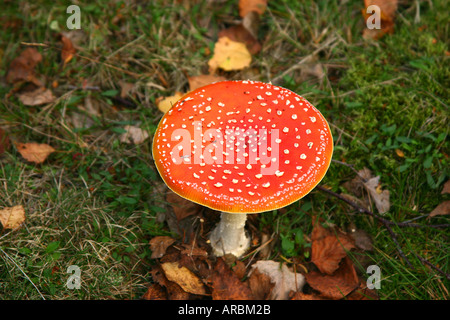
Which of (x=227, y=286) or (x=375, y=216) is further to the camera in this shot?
(x=375, y=216)

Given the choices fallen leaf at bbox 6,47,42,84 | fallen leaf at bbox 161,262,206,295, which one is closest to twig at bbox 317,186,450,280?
fallen leaf at bbox 161,262,206,295

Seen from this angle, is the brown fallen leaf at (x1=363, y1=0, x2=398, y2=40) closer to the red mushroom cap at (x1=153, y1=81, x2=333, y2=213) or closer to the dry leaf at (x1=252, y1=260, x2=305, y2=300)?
the red mushroom cap at (x1=153, y1=81, x2=333, y2=213)

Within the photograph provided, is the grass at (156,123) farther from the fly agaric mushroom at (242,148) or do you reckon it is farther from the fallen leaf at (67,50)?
the fly agaric mushroom at (242,148)

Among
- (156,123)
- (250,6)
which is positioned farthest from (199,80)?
(250,6)

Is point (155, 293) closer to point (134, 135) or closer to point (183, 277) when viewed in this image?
point (183, 277)

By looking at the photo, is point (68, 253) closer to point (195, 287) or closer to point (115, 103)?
point (195, 287)

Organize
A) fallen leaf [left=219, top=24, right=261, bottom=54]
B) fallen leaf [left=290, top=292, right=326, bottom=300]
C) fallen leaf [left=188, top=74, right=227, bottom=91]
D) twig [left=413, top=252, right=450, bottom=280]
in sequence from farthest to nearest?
fallen leaf [left=219, top=24, right=261, bottom=54], fallen leaf [left=188, top=74, right=227, bottom=91], fallen leaf [left=290, top=292, right=326, bottom=300], twig [left=413, top=252, right=450, bottom=280]
